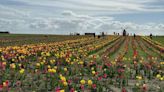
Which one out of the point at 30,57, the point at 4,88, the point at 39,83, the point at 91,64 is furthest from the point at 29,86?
the point at 30,57

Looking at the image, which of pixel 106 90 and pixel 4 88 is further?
pixel 106 90

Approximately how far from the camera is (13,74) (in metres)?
12.1

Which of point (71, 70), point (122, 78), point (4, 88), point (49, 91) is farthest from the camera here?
point (71, 70)

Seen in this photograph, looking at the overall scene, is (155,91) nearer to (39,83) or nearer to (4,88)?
(39,83)

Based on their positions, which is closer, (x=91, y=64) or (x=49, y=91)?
(x=49, y=91)

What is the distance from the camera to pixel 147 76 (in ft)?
44.7

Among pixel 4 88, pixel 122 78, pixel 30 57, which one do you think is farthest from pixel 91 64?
pixel 4 88

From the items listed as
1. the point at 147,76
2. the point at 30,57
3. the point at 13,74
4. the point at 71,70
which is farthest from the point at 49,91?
the point at 30,57

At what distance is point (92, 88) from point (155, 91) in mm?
1742

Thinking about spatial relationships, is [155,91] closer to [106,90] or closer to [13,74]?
[106,90]

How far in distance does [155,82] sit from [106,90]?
8.56 feet

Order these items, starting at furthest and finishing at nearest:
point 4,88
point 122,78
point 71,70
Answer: point 71,70 → point 122,78 → point 4,88

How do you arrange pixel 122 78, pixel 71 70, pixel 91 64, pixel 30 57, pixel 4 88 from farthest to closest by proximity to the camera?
pixel 30 57 → pixel 91 64 → pixel 71 70 → pixel 122 78 → pixel 4 88

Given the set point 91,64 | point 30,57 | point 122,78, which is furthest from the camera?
point 30,57
